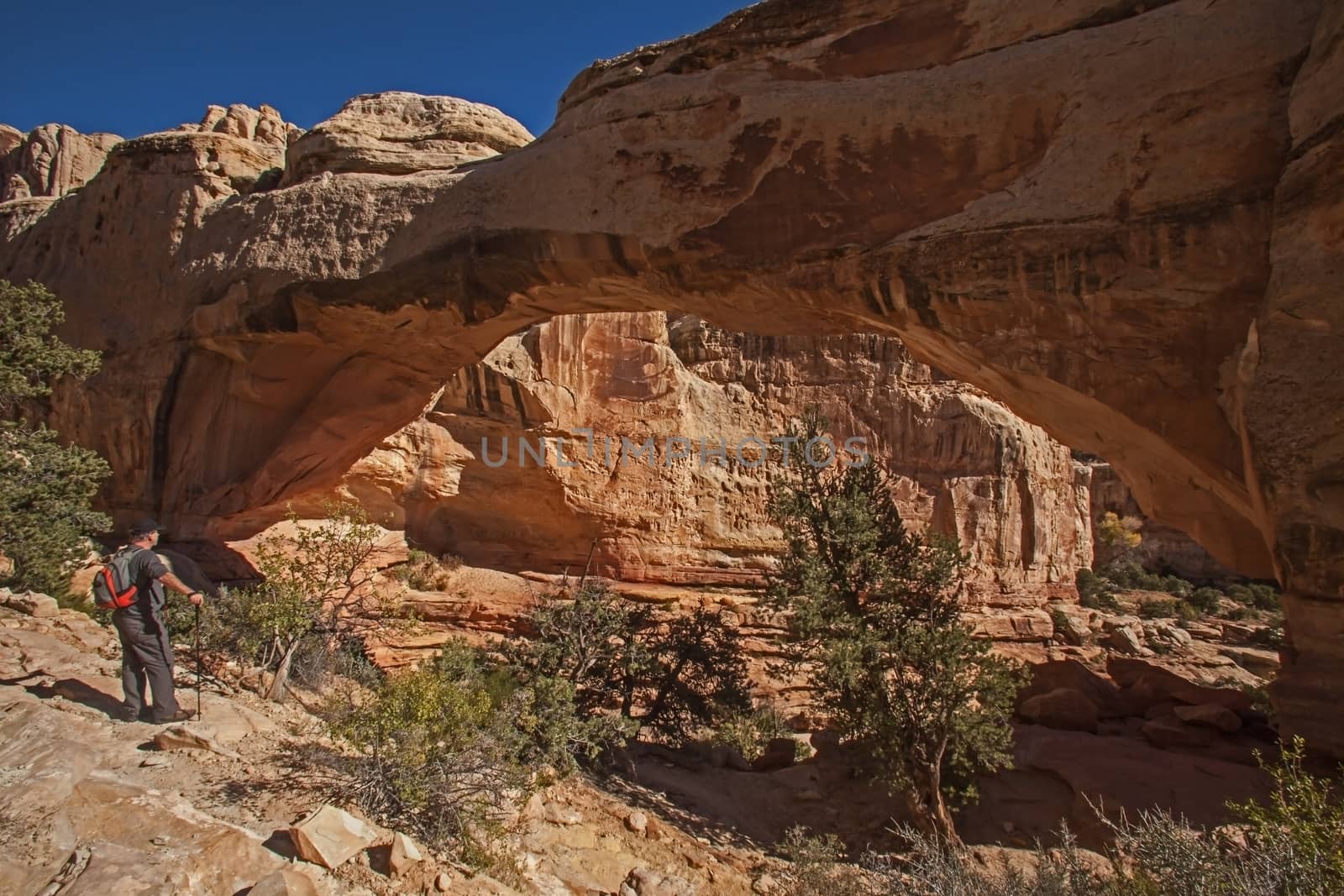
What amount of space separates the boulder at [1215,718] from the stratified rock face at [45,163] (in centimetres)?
3738

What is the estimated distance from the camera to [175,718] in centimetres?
568

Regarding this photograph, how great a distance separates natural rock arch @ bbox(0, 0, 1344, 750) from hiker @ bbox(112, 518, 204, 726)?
16.2ft

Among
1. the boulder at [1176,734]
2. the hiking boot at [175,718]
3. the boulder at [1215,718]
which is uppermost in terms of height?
the hiking boot at [175,718]

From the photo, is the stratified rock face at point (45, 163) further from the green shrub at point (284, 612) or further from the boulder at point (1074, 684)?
the boulder at point (1074, 684)

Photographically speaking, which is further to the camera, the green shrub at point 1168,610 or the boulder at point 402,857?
the green shrub at point 1168,610

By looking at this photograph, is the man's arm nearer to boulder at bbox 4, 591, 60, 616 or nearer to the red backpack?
the red backpack

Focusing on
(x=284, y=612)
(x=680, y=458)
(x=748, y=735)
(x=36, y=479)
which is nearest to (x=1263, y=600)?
(x=680, y=458)

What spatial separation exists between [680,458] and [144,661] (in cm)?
1265

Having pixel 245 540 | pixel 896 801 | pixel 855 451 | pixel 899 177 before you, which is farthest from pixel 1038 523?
pixel 245 540

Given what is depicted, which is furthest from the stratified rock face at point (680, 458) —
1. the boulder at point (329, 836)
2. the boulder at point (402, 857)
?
the boulder at point (329, 836)

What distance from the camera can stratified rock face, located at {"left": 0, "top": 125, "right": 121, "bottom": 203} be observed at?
29.2 m

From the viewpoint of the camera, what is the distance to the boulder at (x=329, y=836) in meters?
4.26

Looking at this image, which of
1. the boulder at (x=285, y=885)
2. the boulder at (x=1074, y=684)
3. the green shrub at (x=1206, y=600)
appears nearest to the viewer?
the boulder at (x=285, y=885)

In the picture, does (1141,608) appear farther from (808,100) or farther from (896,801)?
(808,100)
